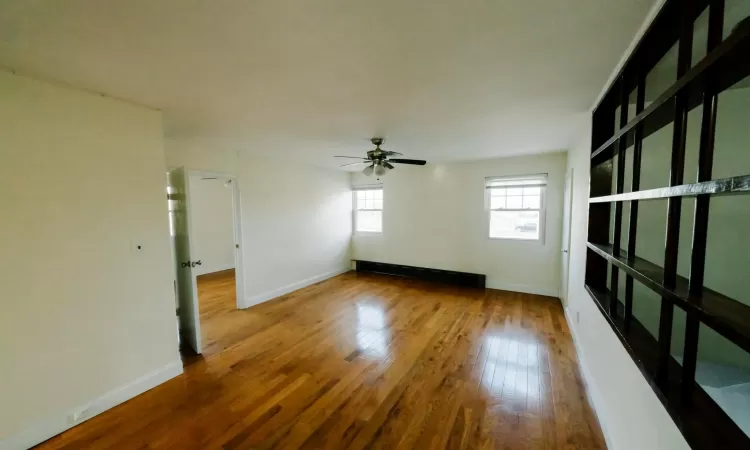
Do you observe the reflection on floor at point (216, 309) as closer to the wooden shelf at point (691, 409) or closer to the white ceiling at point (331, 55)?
the white ceiling at point (331, 55)

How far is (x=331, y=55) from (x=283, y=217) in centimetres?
366

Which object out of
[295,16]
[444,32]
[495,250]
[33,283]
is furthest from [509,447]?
[495,250]

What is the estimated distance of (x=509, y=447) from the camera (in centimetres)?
176

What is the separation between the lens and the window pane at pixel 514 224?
4.78 meters

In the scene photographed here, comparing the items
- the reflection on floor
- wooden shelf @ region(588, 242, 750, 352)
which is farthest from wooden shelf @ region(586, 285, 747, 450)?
the reflection on floor

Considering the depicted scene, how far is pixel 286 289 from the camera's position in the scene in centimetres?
493

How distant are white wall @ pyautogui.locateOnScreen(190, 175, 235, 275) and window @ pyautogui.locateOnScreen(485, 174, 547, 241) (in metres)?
5.50

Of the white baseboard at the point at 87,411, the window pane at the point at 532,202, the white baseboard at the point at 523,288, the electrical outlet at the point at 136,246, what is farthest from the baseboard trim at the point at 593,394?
the electrical outlet at the point at 136,246

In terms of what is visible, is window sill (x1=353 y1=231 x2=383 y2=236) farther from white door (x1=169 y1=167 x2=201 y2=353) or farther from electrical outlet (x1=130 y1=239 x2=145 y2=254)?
electrical outlet (x1=130 y1=239 x2=145 y2=254)

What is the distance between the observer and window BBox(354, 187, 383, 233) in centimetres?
636

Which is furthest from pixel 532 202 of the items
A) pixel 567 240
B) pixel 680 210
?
pixel 680 210

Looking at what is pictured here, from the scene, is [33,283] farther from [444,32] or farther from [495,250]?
[495,250]

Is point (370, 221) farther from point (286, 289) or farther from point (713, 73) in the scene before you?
point (713, 73)

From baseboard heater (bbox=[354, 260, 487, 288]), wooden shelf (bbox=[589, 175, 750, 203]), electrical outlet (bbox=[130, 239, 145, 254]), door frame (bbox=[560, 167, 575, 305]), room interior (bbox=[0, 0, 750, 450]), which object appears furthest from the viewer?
baseboard heater (bbox=[354, 260, 487, 288])
